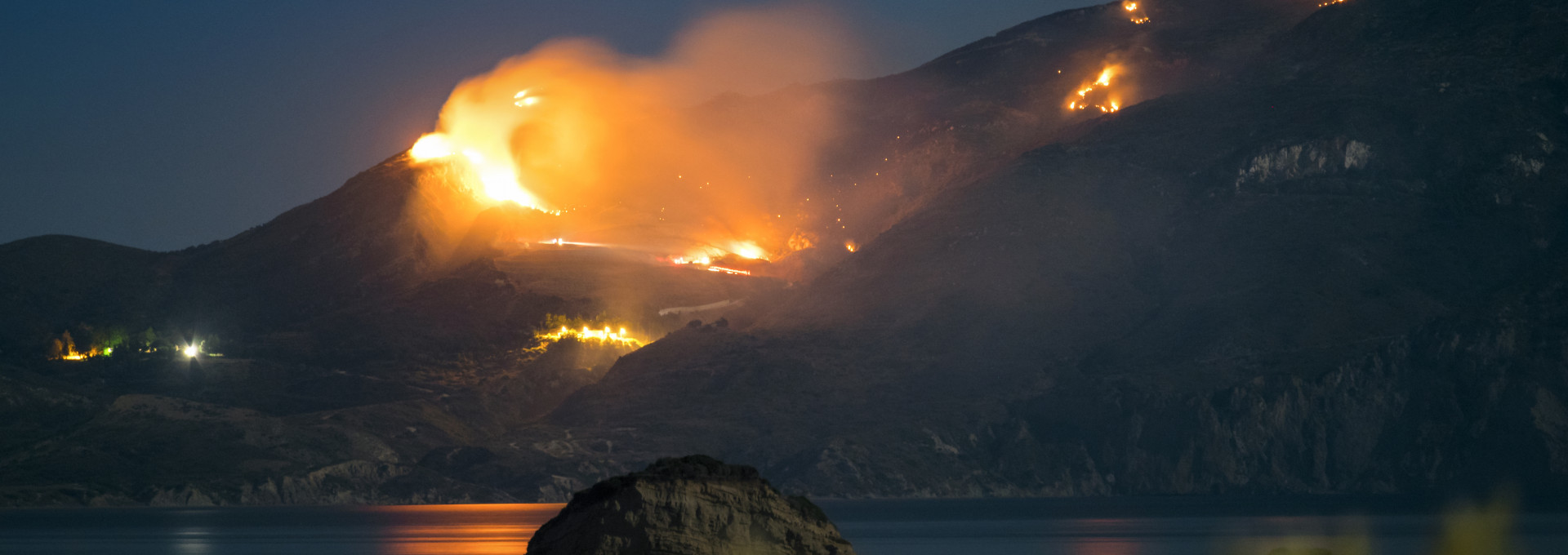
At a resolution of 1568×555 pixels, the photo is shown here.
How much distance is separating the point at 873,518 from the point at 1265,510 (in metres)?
44.8

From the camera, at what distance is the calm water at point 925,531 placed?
12331 cm

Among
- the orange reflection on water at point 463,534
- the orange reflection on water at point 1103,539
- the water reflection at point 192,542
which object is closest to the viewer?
the orange reflection on water at point 1103,539

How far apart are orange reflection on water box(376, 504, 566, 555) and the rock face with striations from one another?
59.5 metres

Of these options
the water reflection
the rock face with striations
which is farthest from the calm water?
the rock face with striations

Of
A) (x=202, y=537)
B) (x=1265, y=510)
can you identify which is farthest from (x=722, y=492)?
(x=1265, y=510)

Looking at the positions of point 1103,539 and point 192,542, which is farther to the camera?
point 192,542

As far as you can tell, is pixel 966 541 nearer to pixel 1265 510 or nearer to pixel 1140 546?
pixel 1140 546

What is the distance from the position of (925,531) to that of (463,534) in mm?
40532

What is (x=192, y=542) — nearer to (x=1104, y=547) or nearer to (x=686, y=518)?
(x=1104, y=547)

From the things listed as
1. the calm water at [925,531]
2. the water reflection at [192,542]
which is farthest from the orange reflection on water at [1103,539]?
the water reflection at [192,542]

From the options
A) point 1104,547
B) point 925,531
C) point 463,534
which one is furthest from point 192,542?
point 1104,547

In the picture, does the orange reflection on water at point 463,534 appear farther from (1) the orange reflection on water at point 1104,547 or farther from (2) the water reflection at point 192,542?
(1) the orange reflection on water at point 1104,547

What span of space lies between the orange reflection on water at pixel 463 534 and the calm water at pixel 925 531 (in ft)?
0.61

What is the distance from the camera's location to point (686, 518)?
52094mm
